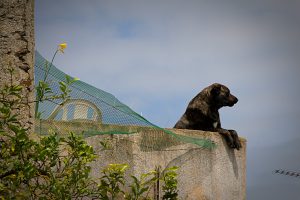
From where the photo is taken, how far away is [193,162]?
7.07 meters

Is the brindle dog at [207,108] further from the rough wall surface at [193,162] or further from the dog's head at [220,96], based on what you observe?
the rough wall surface at [193,162]

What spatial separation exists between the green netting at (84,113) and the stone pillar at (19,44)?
1.96ft

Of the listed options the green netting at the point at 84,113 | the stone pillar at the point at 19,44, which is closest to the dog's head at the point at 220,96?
the green netting at the point at 84,113

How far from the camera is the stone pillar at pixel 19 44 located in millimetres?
4195

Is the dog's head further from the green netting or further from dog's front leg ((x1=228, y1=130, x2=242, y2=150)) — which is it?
the green netting

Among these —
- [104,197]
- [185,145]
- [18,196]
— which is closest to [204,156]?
[185,145]

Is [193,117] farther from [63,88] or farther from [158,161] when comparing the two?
[63,88]

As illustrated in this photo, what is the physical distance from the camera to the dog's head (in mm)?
9531

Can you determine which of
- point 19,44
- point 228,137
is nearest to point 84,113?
point 19,44

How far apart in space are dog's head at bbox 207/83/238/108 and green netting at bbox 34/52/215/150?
3422 mm

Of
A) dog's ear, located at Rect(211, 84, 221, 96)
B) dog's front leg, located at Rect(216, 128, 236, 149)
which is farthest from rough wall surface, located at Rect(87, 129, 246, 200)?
dog's ear, located at Rect(211, 84, 221, 96)

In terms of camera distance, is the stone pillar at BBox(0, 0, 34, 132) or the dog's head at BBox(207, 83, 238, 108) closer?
the stone pillar at BBox(0, 0, 34, 132)

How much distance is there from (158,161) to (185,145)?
1.86 feet

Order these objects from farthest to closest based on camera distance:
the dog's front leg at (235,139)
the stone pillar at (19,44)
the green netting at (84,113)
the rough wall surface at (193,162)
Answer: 1. the dog's front leg at (235,139)
2. the rough wall surface at (193,162)
3. the green netting at (84,113)
4. the stone pillar at (19,44)
